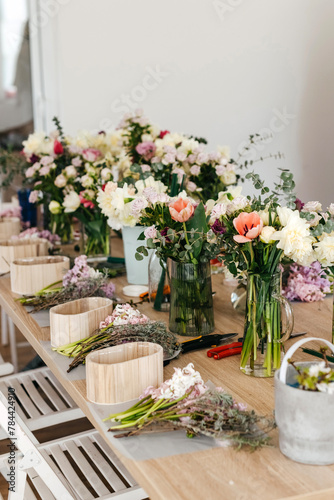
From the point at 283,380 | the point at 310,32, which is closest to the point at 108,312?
the point at 283,380

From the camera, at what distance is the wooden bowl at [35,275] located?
7.02 feet

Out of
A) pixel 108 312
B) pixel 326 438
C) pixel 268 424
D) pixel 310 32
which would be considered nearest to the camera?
pixel 326 438

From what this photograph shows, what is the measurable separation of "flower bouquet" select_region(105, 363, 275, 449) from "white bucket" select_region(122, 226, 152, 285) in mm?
1000

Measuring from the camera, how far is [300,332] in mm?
1763

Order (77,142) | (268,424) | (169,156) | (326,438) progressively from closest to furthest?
(326,438)
(268,424)
(169,156)
(77,142)

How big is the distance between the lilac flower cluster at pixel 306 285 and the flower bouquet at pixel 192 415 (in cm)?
84

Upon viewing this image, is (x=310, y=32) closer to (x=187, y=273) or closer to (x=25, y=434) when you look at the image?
(x=187, y=273)

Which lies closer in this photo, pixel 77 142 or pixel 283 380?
pixel 283 380

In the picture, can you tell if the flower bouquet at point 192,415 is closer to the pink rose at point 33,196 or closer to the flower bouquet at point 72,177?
the flower bouquet at point 72,177

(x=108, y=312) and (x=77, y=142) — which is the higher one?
(x=77, y=142)

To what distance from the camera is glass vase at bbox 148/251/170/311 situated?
2.01 m

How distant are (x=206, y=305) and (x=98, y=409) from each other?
0.54m

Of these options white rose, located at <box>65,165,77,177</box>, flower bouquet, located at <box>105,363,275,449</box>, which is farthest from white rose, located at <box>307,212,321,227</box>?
white rose, located at <box>65,165,77,177</box>

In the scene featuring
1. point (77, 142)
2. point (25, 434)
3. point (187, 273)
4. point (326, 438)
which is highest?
point (77, 142)
